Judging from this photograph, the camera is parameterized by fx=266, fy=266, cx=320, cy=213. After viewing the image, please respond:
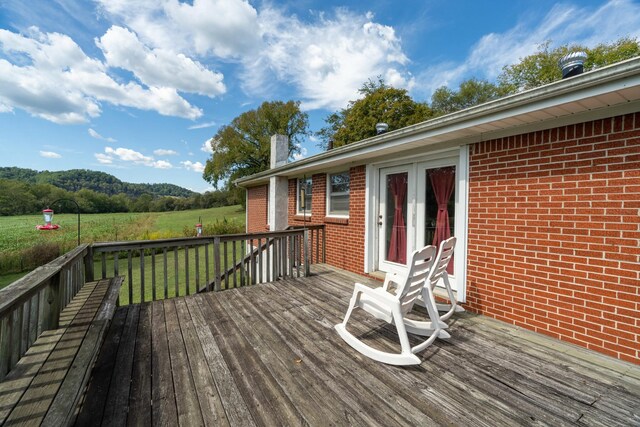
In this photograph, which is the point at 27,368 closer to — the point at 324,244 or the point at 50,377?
the point at 50,377

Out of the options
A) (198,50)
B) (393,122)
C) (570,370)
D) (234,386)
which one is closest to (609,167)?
(570,370)

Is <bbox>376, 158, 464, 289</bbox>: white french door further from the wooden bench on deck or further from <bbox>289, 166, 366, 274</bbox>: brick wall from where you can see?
the wooden bench on deck

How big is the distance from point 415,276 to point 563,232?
1.60m

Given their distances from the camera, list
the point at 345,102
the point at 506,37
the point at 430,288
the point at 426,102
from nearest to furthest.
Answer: the point at 430,288, the point at 506,37, the point at 426,102, the point at 345,102

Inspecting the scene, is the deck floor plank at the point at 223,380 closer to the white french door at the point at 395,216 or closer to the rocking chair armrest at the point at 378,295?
the rocking chair armrest at the point at 378,295

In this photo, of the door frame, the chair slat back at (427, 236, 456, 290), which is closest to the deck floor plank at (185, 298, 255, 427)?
the chair slat back at (427, 236, 456, 290)

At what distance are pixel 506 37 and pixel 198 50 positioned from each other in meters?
14.6

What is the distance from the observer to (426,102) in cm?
2230

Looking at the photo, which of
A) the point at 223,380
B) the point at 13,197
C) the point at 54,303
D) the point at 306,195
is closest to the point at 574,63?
the point at 223,380

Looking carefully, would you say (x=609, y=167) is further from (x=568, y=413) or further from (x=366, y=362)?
(x=366, y=362)

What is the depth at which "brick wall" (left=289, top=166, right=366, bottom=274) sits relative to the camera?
524cm

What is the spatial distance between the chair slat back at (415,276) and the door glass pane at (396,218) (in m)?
1.99

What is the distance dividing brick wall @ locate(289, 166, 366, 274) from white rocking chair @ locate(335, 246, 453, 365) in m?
2.41

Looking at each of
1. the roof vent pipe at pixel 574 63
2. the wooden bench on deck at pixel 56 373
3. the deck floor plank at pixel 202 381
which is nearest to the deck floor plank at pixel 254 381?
the deck floor plank at pixel 202 381
